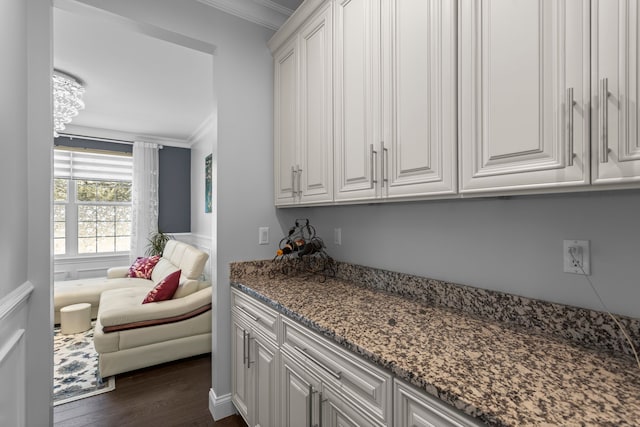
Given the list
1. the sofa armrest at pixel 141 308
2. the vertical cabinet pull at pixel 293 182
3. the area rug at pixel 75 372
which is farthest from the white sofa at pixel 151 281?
the vertical cabinet pull at pixel 293 182

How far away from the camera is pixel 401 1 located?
1265 millimetres

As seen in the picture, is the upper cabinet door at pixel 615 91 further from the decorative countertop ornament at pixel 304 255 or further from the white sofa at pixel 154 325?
the white sofa at pixel 154 325

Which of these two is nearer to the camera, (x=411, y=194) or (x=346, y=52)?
(x=411, y=194)

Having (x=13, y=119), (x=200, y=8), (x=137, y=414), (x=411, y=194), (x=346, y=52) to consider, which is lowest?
(x=137, y=414)

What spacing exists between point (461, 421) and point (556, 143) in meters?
0.74

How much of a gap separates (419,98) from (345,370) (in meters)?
1.03

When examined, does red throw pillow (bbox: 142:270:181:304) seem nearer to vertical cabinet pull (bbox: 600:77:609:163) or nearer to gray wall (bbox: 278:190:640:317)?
gray wall (bbox: 278:190:640:317)

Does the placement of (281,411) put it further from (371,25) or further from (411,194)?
(371,25)

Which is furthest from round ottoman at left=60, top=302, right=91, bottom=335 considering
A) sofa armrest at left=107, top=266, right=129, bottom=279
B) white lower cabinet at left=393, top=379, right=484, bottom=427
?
white lower cabinet at left=393, top=379, right=484, bottom=427

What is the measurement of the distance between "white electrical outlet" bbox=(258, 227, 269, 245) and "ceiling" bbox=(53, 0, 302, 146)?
1.44m

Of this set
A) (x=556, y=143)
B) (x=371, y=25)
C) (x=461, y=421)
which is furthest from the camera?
(x=371, y=25)

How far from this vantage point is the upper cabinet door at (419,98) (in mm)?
1089

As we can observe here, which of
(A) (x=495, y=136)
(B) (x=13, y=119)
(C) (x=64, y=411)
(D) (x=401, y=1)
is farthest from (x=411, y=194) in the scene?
(C) (x=64, y=411)

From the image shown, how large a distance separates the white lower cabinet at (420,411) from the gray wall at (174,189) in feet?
18.4
